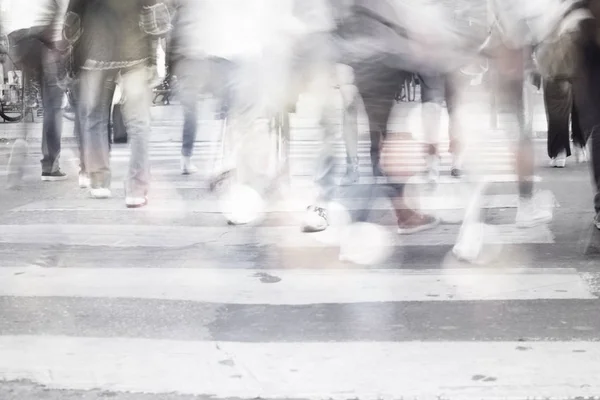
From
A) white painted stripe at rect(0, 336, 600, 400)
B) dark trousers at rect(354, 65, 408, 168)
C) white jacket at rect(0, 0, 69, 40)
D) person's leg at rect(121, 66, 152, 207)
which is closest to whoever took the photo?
white painted stripe at rect(0, 336, 600, 400)

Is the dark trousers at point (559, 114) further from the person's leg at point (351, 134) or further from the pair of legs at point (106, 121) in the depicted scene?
the pair of legs at point (106, 121)

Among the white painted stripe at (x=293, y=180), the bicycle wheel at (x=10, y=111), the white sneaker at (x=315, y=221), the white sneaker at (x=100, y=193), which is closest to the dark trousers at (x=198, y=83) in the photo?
the white painted stripe at (x=293, y=180)

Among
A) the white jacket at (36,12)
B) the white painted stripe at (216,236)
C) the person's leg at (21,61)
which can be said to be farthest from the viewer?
the person's leg at (21,61)

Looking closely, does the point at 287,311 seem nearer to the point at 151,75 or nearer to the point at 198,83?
the point at 151,75

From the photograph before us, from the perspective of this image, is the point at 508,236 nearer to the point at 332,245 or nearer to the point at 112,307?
the point at 332,245

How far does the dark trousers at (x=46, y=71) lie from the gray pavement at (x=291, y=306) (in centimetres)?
208

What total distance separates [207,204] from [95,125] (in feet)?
3.91

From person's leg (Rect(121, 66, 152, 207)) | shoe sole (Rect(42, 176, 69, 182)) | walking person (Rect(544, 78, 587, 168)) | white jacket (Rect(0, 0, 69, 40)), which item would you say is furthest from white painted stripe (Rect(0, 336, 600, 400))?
shoe sole (Rect(42, 176, 69, 182))

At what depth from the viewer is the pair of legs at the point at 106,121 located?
7355 millimetres

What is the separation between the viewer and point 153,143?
13984 millimetres

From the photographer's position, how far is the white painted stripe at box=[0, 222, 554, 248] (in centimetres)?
575

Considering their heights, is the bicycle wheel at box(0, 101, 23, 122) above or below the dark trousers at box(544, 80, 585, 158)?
above

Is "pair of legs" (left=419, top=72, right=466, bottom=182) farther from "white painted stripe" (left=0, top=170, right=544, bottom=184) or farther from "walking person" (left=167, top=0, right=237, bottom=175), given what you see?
"walking person" (left=167, top=0, right=237, bottom=175)

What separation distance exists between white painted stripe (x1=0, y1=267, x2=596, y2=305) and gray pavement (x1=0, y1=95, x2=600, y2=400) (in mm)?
14
